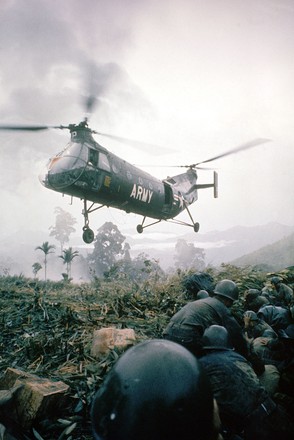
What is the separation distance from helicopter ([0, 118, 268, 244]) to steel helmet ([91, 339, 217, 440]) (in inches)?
291

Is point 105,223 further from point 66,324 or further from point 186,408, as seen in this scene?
point 186,408

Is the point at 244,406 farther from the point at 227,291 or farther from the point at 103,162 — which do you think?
the point at 103,162

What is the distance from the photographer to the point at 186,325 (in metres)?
3.85

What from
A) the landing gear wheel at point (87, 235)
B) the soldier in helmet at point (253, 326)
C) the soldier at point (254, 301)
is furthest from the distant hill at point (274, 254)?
the soldier in helmet at point (253, 326)

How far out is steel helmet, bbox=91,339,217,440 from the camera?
5.25 ft

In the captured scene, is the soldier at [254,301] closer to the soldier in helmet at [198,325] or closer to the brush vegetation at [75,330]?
the brush vegetation at [75,330]

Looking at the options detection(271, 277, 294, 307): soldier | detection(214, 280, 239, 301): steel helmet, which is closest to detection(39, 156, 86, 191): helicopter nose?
detection(214, 280, 239, 301): steel helmet

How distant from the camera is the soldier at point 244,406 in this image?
275 cm

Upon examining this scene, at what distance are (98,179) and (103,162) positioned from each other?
1.94 ft

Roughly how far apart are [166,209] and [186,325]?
9390mm

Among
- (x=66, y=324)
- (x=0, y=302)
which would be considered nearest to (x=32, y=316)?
(x=66, y=324)

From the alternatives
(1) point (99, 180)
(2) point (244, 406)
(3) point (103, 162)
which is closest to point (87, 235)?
(1) point (99, 180)

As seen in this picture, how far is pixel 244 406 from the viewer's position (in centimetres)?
277

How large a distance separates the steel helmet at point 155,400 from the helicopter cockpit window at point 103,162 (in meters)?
7.92
